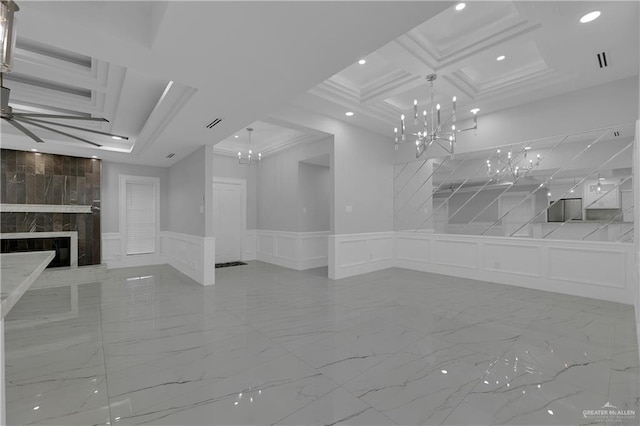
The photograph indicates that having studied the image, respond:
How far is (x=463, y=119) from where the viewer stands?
5.58 metres

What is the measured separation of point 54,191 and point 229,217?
366cm

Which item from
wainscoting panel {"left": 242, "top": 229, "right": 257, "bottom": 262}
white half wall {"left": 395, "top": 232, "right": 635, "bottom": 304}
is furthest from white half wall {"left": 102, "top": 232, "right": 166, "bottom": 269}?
white half wall {"left": 395, "top": 232, "right": 635, "bottom": 304}

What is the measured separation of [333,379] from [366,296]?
226cm

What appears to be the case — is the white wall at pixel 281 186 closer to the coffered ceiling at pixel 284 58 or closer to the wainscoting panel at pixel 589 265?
the coffered ceiling at pixel 284 58

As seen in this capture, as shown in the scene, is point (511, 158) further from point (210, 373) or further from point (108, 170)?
point (108, 170)

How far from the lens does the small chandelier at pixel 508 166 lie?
4.92 meters

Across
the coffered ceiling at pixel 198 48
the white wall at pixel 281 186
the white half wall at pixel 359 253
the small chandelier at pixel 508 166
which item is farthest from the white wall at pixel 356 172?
the small chandelier at pixel 508 166

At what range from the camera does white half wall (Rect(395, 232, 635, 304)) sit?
3955 mm

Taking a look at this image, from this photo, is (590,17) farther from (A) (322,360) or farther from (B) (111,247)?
(B) (111,247)

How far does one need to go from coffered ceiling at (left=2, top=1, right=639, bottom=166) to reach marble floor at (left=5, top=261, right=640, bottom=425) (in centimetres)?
252

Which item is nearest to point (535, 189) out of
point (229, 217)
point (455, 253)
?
point (455, 253)

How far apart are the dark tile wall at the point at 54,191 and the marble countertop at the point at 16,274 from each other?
17.1 feet

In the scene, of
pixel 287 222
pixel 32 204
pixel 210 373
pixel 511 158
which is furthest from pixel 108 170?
pixel 511 158

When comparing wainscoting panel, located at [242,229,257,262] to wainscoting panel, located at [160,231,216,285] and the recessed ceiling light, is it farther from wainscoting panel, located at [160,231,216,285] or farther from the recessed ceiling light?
the recessed ceiling light
